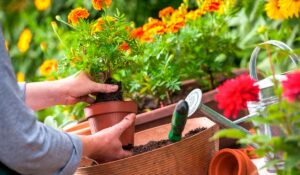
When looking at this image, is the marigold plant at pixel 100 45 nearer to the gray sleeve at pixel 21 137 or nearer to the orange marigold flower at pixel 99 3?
the orange marigold flower at pixel 99 3

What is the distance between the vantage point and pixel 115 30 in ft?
5.92

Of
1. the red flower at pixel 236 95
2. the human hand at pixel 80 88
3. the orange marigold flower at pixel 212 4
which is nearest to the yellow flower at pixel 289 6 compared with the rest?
the orange marigold flower at pixel 212 4

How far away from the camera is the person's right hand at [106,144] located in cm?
152

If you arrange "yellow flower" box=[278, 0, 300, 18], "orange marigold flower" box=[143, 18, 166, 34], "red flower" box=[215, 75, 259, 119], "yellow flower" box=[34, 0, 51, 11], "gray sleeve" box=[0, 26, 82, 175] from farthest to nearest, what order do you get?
"yellow flower" box=[34, 0, 51, 11] < "orange marigold flower" box=[143, 18, 166, 34] < "yellow flower" box=[278, 0, 300, 18] < "gray sleeve" box=[0, 26, 82, 175] < "red flower" box=[215, 75, 259, 119]

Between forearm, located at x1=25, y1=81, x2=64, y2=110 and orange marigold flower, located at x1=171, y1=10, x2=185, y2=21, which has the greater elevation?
orange marigold flower, located at x1=171, y1=10, x2=185, y2=21

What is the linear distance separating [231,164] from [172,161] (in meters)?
0.19

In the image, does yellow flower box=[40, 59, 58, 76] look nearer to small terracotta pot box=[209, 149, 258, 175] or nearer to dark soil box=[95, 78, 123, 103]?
dark soil box=[95, 78, 123, 103]

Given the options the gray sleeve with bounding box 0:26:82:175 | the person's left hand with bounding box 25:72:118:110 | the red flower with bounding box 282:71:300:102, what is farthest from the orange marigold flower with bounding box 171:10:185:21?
the red flower with bounding box 282:71:300:102

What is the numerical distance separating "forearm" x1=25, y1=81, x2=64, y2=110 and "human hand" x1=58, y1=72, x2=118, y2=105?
1 cm

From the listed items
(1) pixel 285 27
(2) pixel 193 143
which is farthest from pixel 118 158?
(1) pixel 285 27

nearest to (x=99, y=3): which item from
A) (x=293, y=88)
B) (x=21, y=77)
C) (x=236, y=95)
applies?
(x=236, y=95)

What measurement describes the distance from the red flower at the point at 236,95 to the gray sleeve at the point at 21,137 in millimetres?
392

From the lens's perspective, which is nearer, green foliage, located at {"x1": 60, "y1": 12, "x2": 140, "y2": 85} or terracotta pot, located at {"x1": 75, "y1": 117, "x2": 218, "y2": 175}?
terracotta pot, located at {"x1": 75, "y1": 117, "x2": 218, "y2": 175}

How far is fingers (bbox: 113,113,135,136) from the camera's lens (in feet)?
5.29
